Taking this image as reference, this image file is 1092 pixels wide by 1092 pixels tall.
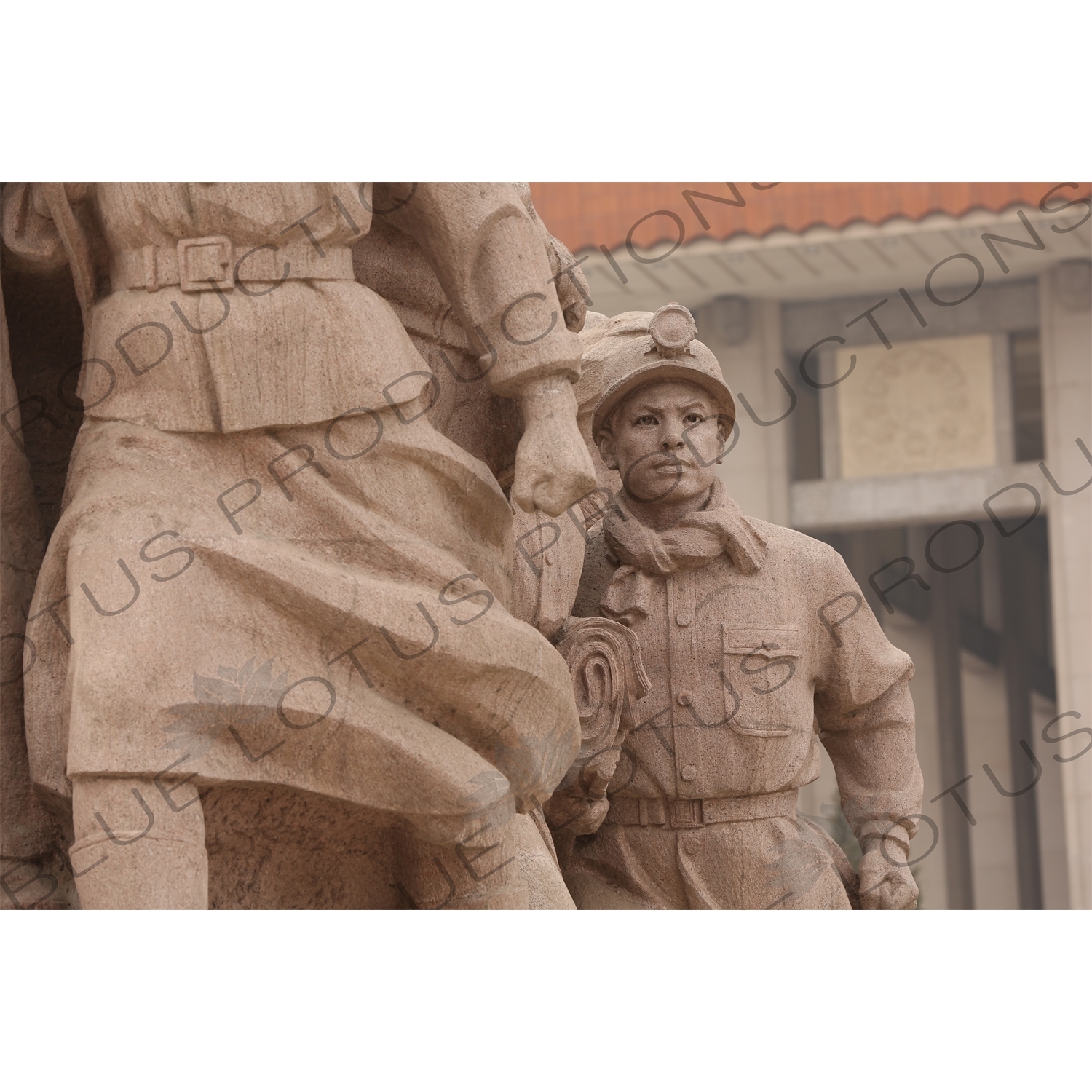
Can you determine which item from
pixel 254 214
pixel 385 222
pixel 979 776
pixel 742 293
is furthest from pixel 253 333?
pixel 979 776

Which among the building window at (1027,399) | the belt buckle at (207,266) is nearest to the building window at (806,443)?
the building window at (1027,399)

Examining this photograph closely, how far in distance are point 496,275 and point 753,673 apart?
44.1 inches

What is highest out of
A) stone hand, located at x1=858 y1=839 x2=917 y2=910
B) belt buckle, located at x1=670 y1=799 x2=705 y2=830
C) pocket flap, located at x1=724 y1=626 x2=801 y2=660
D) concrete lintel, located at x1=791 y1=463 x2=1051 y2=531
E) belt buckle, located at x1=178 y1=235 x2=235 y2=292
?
belt buckle, located at x1=178 y1=235 x2=235 y2=292

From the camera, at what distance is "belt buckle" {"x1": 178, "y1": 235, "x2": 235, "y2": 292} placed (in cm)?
365

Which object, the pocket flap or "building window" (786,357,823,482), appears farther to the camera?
"building window" (786,357,823,482)

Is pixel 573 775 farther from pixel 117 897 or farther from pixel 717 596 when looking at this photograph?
pixel 117 897

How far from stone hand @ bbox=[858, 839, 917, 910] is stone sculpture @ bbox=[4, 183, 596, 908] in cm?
90

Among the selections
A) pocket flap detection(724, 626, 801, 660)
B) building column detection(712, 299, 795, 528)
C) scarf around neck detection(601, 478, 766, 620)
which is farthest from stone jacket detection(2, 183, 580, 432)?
building column detection(712, 299, 795, 528)

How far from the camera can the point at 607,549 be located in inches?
177

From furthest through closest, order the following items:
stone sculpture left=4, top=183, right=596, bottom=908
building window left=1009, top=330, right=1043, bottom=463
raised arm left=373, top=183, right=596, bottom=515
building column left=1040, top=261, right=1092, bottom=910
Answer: building window left=1009, top=330, right=1043, bottom=463 → building column left=1040, top=261, right=1092, bottom=910 → raised arm left=373, top=183, right=596, bottom=515 → stone sculpture left=4, top=183, right=596, bottom=908

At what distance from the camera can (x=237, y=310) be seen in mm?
3650

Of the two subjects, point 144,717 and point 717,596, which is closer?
point 144,717

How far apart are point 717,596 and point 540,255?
93cm

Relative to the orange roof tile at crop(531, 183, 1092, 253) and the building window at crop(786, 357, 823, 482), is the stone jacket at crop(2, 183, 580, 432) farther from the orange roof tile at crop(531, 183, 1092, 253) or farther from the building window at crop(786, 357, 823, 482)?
the building window at crop(786, 357, 823, 482)
